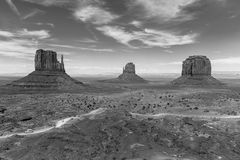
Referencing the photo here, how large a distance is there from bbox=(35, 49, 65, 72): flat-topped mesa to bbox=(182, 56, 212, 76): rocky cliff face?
4898 inches

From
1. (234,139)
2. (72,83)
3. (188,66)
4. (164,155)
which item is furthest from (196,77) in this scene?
(164,155)

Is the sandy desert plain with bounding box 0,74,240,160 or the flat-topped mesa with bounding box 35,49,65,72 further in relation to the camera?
the flat-topped mesa with bounding box 35,49,65,72

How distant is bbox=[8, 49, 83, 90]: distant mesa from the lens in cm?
12188

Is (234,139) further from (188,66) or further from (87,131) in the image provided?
(188,66)

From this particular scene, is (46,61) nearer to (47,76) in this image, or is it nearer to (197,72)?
(47,76)

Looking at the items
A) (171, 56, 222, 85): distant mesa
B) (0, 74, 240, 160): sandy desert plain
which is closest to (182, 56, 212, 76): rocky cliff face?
(171, 56, 222, 85): distant mesa

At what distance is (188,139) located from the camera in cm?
3189

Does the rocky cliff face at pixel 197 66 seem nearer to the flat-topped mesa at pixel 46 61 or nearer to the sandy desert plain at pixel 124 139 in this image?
the flat-topped mesa at pixel 46 61

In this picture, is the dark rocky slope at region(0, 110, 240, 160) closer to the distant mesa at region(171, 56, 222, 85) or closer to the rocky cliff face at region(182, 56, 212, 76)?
the distant mesa at region(171, 56, 222, 85)

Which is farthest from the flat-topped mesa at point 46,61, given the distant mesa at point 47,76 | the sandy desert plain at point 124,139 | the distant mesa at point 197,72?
the distant mesa at point 197,72

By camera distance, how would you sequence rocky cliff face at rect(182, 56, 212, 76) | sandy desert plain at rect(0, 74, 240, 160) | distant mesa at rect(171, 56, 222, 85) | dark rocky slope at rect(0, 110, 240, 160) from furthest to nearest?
1. rocky cliff face at rect(182, 56, 212, 76)
2. distant mesa at rect(171, 56, 222, 85)
3. sandy desert plain at rect(0, 74, 240, 160)
4. dark rocky slope at rect(0, 110, 240, 160)

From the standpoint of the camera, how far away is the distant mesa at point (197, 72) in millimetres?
169750

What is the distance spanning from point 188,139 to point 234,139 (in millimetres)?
8399

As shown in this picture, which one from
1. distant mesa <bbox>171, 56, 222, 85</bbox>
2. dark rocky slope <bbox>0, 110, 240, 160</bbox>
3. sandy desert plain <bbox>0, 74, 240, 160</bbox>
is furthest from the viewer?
distant mesa <bbox>171, 56, 222, 85</bbox>
